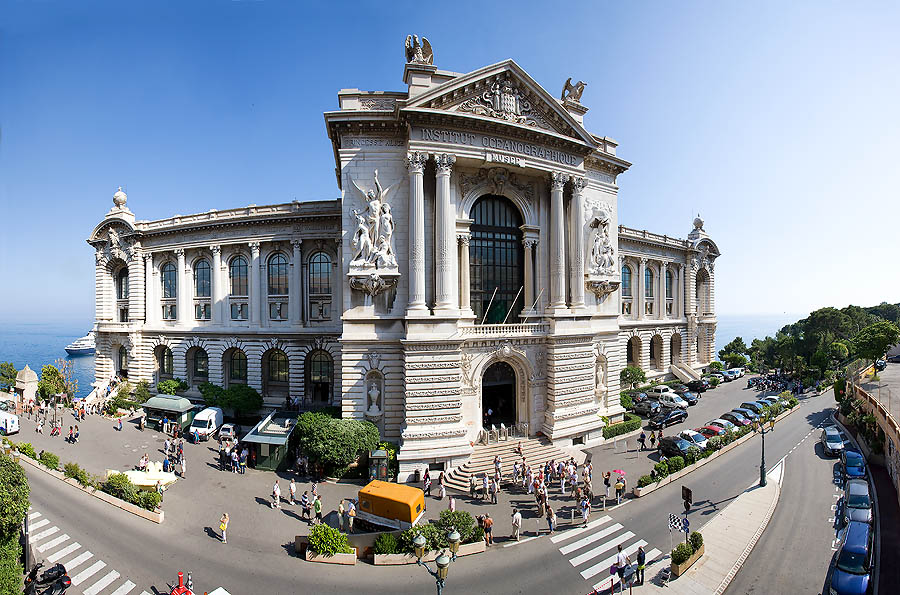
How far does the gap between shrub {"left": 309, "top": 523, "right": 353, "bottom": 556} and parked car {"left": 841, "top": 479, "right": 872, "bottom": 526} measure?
24.2 meters

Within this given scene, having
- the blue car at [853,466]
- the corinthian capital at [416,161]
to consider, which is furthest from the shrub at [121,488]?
the blue car at [853,466]

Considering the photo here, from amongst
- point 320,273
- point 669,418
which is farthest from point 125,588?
point 669,418

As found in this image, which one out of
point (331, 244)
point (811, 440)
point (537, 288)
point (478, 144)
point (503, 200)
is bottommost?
point (811, 440)

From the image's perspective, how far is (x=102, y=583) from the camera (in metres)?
14.3

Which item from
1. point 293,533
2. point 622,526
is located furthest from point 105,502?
point 622,526

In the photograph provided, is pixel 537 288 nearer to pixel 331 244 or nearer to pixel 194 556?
pixel 331 244

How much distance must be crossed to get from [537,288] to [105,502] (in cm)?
2966

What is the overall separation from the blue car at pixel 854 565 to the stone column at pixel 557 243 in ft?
59.7

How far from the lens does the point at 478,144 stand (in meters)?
26.3

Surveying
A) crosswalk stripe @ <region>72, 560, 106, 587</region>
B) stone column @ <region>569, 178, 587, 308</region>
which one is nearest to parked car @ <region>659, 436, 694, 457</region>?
stone column @ <region>569, 178, 587, 308</region>

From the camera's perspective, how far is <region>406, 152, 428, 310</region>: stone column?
82.3 ft

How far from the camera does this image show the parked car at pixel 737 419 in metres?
32.8

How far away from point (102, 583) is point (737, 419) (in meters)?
43.7

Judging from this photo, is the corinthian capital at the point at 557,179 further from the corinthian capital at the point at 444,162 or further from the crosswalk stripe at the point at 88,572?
the crosswalk stripe at the point at 88,572
